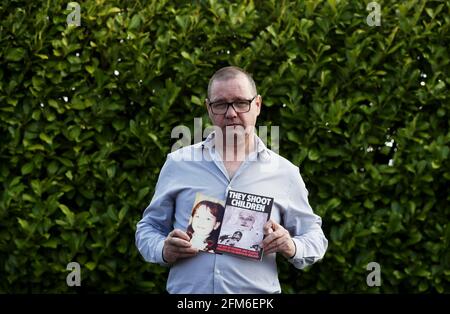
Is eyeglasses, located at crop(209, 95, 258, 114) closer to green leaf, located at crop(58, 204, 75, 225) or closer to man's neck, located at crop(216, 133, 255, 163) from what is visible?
man's neck, located at crop(216, 133, 255, 163)

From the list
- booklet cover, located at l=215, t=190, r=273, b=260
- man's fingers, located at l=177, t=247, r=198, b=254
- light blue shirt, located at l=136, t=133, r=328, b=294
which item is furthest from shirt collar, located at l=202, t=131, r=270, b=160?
man's fingers, located at l=177, t=247, r=198, b=254

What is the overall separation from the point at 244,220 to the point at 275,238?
0.16 metres

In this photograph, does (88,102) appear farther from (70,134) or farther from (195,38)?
(195,38)

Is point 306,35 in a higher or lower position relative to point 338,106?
higher

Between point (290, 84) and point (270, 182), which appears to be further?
point (290, 84)

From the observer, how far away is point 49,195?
504 centimetres

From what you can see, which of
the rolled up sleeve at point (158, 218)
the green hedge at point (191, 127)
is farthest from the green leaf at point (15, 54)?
the rolled up sleeve at point (158, 218)

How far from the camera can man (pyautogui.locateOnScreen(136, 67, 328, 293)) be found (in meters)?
3.16

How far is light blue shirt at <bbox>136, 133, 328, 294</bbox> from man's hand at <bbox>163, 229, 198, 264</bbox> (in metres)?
0.08

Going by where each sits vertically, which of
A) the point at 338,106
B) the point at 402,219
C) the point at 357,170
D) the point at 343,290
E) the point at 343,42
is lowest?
the point at 343,290

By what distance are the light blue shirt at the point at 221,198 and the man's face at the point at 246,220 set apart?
0.57 ft

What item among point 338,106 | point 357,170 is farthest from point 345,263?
point 338,106

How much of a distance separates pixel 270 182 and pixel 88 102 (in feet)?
7.13

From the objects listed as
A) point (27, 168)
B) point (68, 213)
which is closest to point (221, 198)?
point (68, 213)
